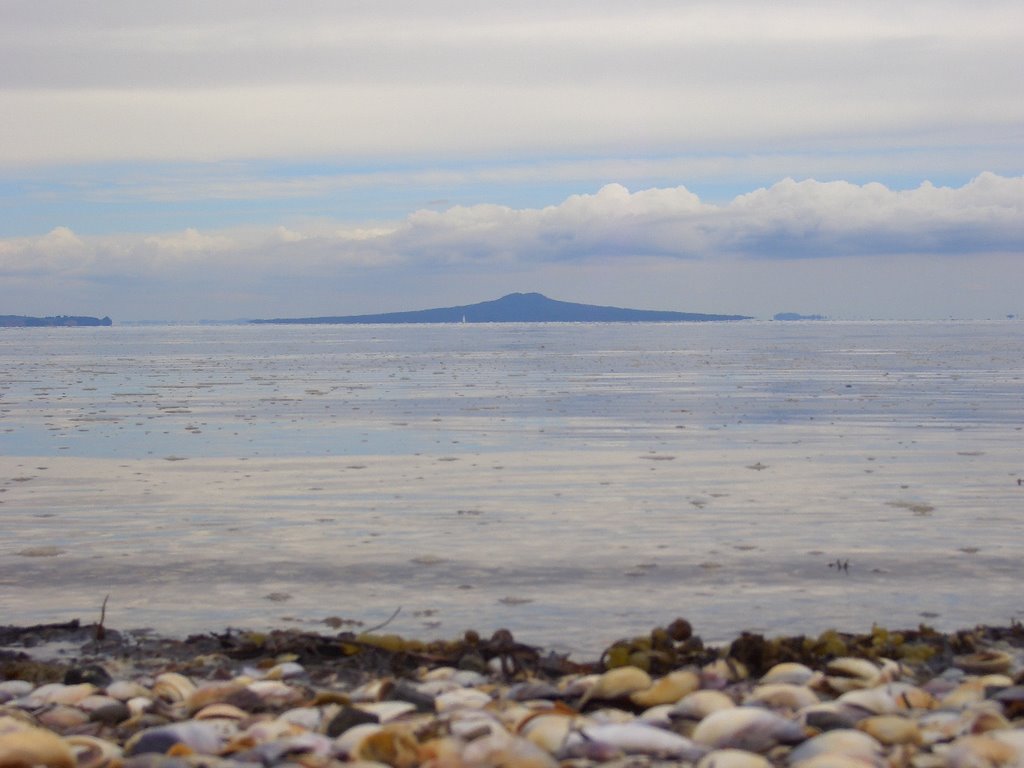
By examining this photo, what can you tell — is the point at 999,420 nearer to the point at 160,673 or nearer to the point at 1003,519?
the point at 1003,519

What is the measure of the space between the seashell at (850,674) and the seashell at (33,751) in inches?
146

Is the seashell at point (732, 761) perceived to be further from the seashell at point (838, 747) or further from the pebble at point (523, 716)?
the seashell at point (838, 747)

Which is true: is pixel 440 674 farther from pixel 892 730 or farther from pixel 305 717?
pixel 892 730

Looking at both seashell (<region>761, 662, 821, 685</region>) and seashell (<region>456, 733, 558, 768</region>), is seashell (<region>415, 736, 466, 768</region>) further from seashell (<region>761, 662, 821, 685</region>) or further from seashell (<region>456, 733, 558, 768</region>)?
seashell (<region>761, 662, 821, 685</region>)

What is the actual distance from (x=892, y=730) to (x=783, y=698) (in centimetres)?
84

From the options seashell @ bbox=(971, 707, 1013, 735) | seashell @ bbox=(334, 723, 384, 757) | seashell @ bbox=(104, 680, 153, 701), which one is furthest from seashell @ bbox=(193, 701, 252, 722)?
seashell @ bbox=(971, 707, 1013, 735)

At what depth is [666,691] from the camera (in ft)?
20.8

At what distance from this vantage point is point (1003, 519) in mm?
12672

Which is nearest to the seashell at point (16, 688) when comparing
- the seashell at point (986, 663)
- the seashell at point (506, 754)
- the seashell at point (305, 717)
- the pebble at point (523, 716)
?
the pebble at point (523, 716)

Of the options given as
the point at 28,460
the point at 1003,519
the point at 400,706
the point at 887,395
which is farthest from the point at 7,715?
the point at 887,395

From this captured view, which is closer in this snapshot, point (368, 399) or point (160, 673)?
point (160, 673)

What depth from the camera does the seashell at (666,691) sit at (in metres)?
6.28

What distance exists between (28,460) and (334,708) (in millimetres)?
14054

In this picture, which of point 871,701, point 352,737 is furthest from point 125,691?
point 871,701
